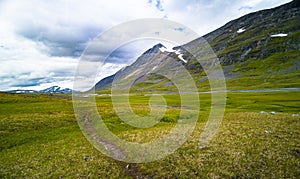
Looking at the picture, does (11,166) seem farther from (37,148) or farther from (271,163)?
(271,163)

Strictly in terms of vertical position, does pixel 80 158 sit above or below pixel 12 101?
below

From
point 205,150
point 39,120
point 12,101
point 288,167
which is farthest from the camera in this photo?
point 12,101

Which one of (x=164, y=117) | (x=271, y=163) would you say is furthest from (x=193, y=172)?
(x=164, y=117)

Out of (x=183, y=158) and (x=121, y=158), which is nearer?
(x=183, y=158)

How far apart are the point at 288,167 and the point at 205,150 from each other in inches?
264

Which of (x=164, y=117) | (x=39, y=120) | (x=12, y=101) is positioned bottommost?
(x=164, y=117)

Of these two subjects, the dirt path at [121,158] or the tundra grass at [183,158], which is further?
the dirt path at [121,158]

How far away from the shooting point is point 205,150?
1825 cm

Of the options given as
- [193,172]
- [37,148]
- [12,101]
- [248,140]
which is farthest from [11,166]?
[12,101]

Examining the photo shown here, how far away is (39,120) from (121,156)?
23.8 meters

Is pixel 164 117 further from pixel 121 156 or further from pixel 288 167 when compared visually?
pixel 288 167

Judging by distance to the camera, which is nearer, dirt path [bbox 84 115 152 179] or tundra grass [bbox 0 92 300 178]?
tundra grass [bbox 0 92 300 178]

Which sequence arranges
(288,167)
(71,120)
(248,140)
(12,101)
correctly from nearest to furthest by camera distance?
(288,167)
(248,140)
(71,120)
(12,101)

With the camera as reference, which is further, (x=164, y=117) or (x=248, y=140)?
(x=164, y=117)
